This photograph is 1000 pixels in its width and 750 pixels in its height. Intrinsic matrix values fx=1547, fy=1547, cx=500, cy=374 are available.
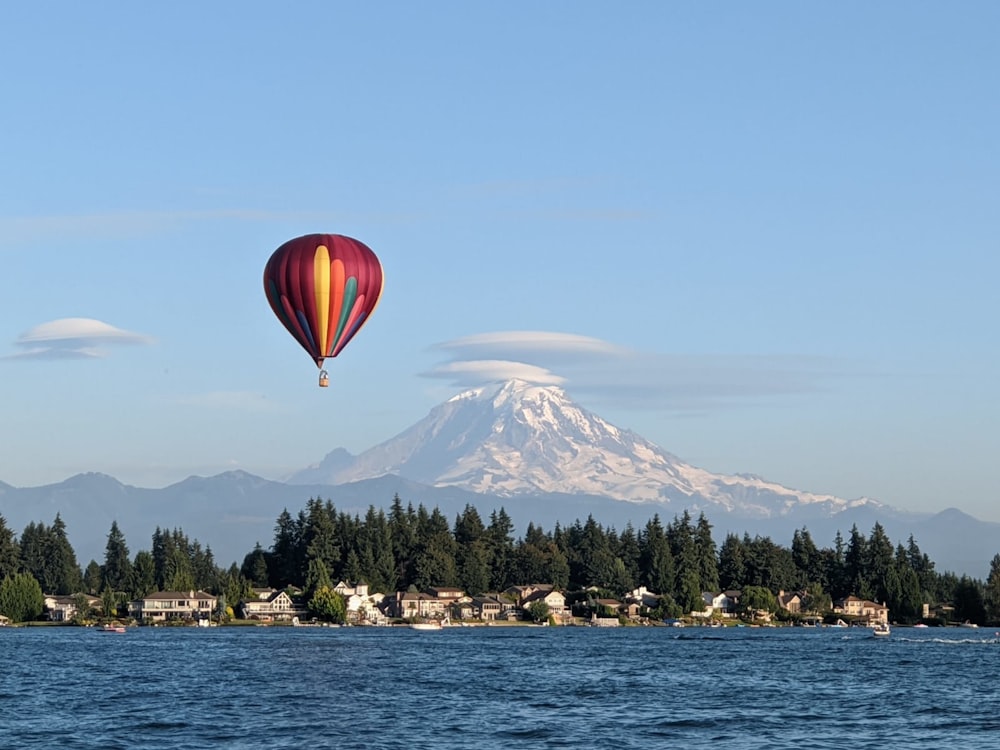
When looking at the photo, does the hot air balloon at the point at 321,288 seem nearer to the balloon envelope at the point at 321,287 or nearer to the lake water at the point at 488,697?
the balloon envelope at the point at 321,287

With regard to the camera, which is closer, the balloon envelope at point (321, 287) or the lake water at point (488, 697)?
the lake water at point (488, 697)

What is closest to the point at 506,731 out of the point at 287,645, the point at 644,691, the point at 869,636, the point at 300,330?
the point at 644,691

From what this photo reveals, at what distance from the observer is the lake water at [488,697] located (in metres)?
64.2

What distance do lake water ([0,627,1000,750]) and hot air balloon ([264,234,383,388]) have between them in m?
20.9

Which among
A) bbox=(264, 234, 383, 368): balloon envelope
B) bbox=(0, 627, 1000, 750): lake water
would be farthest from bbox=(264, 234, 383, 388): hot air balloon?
bbox=(0, 627, 1000, 750): lake water

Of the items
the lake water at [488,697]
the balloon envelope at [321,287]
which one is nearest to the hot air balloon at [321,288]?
the balloon envelope at [321,287]

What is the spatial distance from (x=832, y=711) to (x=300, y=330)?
3911 cm

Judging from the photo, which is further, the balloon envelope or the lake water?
the balloon envelope

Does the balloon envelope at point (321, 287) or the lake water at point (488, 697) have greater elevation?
the balloon envelope at point (321, 287)

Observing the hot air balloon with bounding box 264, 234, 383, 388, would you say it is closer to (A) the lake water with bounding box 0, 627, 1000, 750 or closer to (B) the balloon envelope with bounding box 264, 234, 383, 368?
(B) the balloon envelope with bounding box 264, 234, 383, 368

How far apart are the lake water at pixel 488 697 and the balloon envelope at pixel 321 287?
823 inches

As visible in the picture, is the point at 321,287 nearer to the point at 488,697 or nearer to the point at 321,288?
the point at 321,288

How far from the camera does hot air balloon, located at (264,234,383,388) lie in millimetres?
92625

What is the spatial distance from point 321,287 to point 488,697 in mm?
26807
